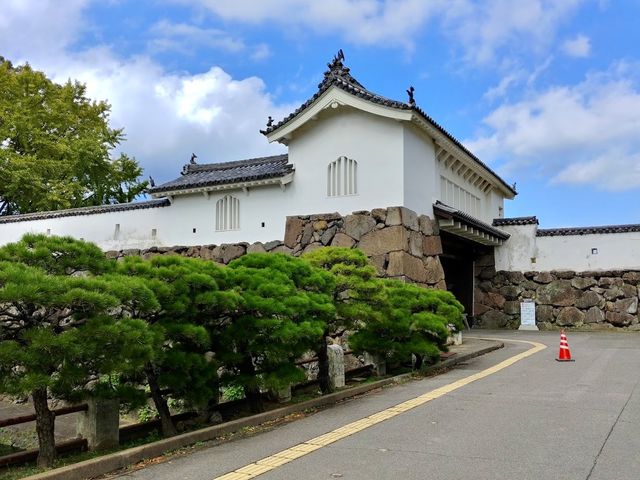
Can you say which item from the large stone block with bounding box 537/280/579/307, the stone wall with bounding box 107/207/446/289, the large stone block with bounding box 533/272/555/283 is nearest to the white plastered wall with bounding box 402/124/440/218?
the stone wall with bounding box 107/207/446/289

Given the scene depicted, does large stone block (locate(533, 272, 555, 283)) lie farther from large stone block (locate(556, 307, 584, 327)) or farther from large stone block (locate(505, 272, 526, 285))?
large stone block (locate(556, 307, 584, 327))

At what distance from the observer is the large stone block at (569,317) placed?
22.9m

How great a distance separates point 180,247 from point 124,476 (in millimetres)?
15299

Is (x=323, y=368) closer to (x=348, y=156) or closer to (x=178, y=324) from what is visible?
(x=178, y=324)

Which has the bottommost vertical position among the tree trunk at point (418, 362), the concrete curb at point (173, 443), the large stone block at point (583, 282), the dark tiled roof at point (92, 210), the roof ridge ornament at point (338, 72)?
the concrete curb at point (173, 443)

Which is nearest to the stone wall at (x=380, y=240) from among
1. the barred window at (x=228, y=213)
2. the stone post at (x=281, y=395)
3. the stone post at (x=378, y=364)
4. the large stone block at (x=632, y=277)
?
the barred window at (x=228, y=213)

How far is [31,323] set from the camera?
5926 mm

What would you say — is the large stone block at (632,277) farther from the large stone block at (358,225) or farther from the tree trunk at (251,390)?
the tree trunk at (251,390)

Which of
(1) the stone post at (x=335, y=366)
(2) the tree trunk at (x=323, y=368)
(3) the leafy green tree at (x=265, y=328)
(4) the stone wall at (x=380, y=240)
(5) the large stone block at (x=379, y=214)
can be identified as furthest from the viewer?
(5) the large stone block at (x=379, y=214)

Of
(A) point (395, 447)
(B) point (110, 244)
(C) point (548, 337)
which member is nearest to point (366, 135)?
(C) point (548, 337)

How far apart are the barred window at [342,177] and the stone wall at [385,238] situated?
0.78 meters

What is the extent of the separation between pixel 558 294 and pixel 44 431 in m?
21.4

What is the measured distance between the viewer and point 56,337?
562 cm

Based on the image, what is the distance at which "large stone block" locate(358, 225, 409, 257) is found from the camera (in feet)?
55.4
